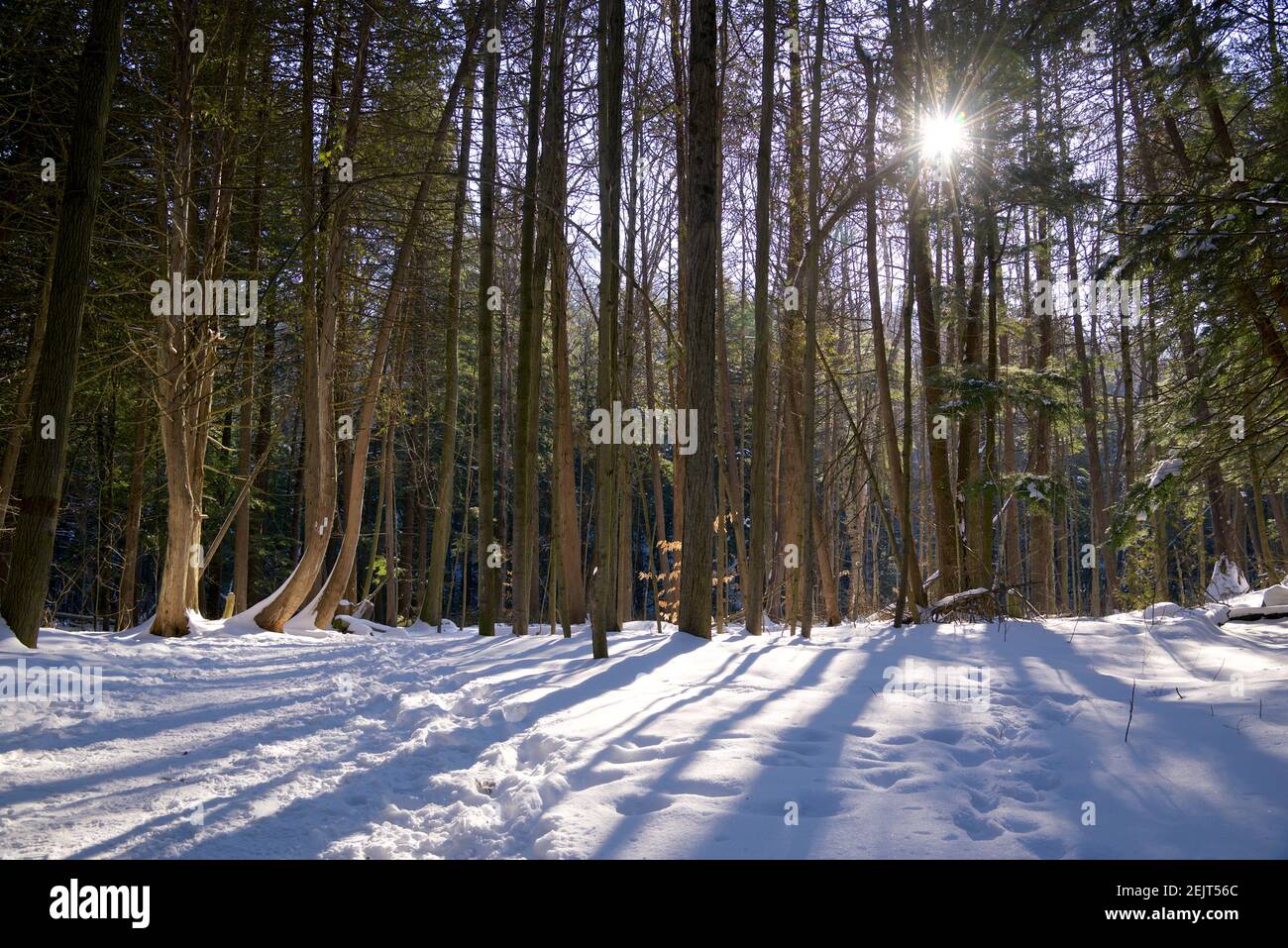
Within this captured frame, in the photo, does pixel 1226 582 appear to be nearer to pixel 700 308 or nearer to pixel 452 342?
pixel 700 308

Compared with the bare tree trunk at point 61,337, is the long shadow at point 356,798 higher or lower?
lower

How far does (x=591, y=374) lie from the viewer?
91.5 ft

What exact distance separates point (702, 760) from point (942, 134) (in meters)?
9.07

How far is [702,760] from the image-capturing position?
3.21 meters

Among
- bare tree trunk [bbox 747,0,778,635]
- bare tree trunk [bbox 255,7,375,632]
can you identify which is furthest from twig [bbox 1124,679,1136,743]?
bare tree trunk [bbox 255,7,375,632]

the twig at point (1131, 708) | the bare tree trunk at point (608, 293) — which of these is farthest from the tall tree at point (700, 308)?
the twig at point (1131, 708)

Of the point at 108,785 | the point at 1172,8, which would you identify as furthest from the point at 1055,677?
the point at 1172,8

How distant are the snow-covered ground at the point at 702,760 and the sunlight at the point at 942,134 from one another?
21.6ft

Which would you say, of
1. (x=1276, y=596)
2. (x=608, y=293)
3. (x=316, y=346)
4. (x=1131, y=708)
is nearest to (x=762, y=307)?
(x=608, y=293)

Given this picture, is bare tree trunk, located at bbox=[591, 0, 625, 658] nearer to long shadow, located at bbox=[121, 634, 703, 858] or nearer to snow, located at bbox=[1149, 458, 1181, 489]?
A: long shadow, located at bbox=[121, 634, 703, 858]

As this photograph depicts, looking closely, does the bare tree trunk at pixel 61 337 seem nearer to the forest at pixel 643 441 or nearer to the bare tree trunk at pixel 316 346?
the forest at pixel 643 441

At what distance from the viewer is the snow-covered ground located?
7.82 feet

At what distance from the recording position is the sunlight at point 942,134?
920 cm

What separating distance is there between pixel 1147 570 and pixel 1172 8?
915 centimetres
